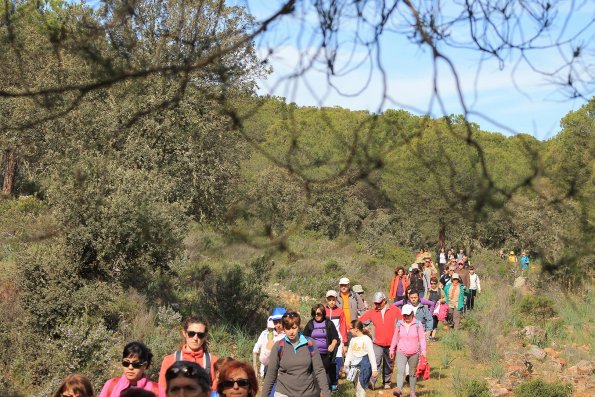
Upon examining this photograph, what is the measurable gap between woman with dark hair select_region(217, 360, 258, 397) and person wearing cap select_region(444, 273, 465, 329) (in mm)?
13434

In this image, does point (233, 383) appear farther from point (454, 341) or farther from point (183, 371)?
point (454, 341)

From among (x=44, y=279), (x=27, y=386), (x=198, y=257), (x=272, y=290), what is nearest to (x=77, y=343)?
(x=27, y=386)

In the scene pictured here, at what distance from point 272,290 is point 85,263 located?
9034mm

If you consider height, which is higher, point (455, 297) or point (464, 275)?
point (464, 275)

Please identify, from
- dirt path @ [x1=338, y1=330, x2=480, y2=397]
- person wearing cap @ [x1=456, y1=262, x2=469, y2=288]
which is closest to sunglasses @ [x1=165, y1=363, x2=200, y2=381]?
dirt path @ [x1=338, y1=330, x2=480, y2=397]

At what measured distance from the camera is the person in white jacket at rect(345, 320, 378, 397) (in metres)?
11.1

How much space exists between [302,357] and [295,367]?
0.36 feet

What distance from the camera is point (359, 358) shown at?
1114cm

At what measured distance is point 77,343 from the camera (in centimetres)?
1262

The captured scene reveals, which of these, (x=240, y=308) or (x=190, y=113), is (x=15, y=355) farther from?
(x=190, y=113)

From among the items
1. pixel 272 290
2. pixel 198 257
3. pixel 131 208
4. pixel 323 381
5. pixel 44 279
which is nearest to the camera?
pixel 323 381

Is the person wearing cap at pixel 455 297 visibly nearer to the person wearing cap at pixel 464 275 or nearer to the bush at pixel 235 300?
the person wearing cap at pixel 464 275

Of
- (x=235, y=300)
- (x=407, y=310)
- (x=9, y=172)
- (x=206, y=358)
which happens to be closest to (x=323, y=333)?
(x=407, y=310)

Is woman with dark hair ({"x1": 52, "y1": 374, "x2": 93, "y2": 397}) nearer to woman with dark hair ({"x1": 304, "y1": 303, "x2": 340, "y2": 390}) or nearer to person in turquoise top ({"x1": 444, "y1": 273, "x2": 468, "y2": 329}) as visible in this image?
woman with dark hair ({"x1": 304, "y1": 303, "x2": 340, "y2": 390})
